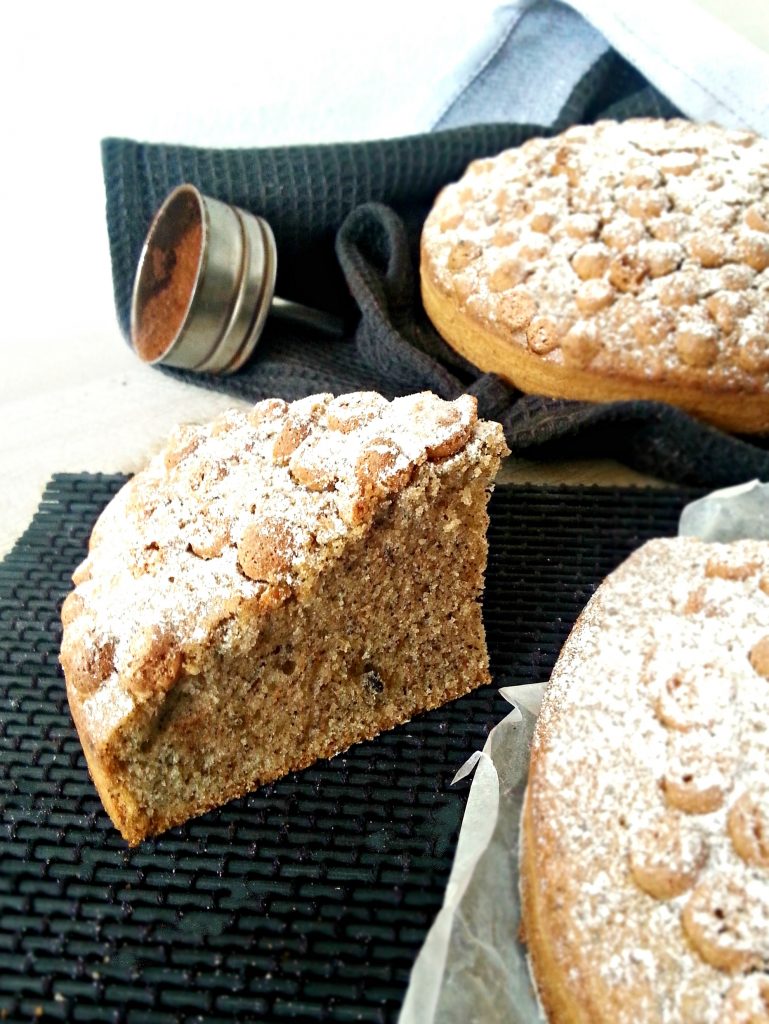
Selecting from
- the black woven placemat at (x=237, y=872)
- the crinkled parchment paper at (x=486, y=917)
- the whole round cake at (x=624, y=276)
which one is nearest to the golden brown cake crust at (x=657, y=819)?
the crinkled parchment paper at (x=486, y=917)

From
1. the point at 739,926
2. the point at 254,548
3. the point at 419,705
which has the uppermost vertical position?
the point at 254,548

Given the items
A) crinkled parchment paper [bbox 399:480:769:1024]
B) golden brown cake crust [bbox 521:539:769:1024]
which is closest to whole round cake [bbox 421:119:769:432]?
golden brown cake crust [bbox 521:539:769:1024]

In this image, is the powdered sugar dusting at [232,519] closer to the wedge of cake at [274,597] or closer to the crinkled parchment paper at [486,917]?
the wedge of cake at [274,597]

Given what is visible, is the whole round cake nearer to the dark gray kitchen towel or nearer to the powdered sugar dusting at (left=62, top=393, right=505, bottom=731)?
the dark gray kitchen towel

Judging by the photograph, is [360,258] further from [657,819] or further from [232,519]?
[657,819]

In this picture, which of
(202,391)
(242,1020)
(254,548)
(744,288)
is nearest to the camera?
(242,1020)

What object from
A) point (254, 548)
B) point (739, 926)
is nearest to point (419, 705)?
point (254, 548)

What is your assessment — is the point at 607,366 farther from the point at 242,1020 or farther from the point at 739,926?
the point at 242,1020
